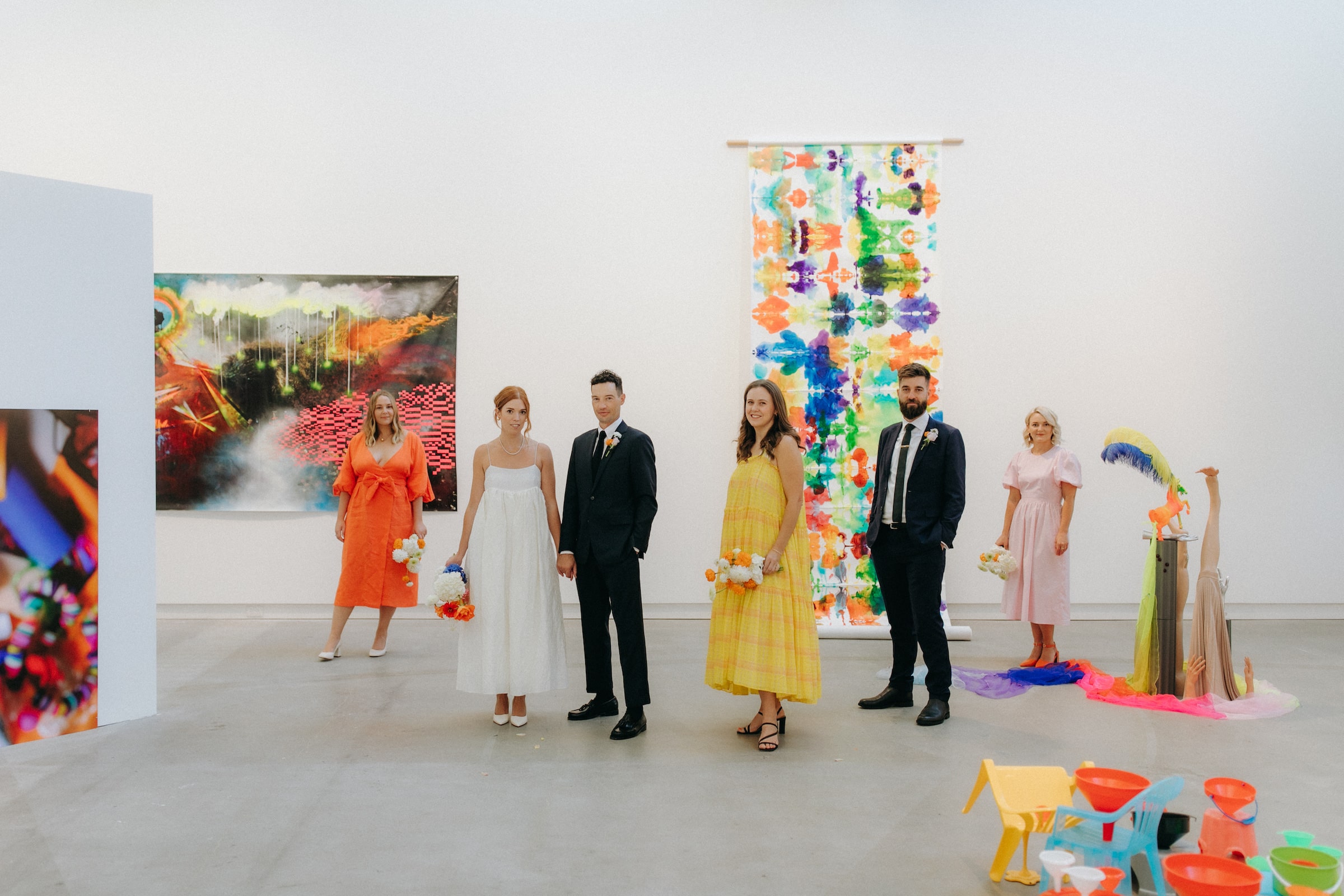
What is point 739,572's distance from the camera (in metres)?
3.92

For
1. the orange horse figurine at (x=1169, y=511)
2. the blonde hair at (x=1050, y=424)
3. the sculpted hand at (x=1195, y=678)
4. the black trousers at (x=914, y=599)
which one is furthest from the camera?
the blonde hair at (x=1050, y=424)

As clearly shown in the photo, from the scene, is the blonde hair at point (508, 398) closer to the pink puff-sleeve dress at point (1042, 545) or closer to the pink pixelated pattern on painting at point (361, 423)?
the pink pixelated pattern on painting at point (361, 423)

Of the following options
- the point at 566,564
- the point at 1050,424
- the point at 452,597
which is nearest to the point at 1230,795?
the point at 566,564

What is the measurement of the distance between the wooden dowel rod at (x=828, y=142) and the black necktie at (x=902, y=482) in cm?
332

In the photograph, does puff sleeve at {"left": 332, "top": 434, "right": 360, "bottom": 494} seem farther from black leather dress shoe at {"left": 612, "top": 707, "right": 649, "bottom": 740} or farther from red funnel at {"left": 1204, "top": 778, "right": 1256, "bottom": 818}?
red funnel at {"left": 1204, "top": 778, "right": 1256, "bottom": 818}

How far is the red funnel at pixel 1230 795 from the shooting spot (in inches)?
101

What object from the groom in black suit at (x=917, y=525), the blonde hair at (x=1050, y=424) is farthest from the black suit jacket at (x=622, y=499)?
the blonde hair at (x=1050, y=424)

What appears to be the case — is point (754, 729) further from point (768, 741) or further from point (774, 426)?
point (774, 426)

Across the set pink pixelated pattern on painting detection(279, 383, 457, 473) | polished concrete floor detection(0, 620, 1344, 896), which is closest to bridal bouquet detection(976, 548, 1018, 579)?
polished concrete floor detection(0, 620, 1344, 896)

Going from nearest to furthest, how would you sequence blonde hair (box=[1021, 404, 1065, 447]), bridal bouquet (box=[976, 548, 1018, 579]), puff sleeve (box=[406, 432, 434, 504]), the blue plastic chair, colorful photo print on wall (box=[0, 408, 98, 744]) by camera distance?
the blue plastic chair, colorful photo print on wall (box=[0, 408, 98, 744]), bridal bouquet (box=[976, 548, 1018, 579]), blonde hair (box=[1021, 404, 1065, 447]), puff sleeve (box=[406, 432, 434, 504])

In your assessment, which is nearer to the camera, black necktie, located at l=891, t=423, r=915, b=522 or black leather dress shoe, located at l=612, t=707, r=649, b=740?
black leather dress shoe, located at l=612, t=707, r=649, b=740

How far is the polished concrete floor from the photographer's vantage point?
2861 mm

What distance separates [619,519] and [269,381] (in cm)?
401

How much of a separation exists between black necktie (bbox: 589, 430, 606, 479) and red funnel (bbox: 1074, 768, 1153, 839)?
238 centimetres
